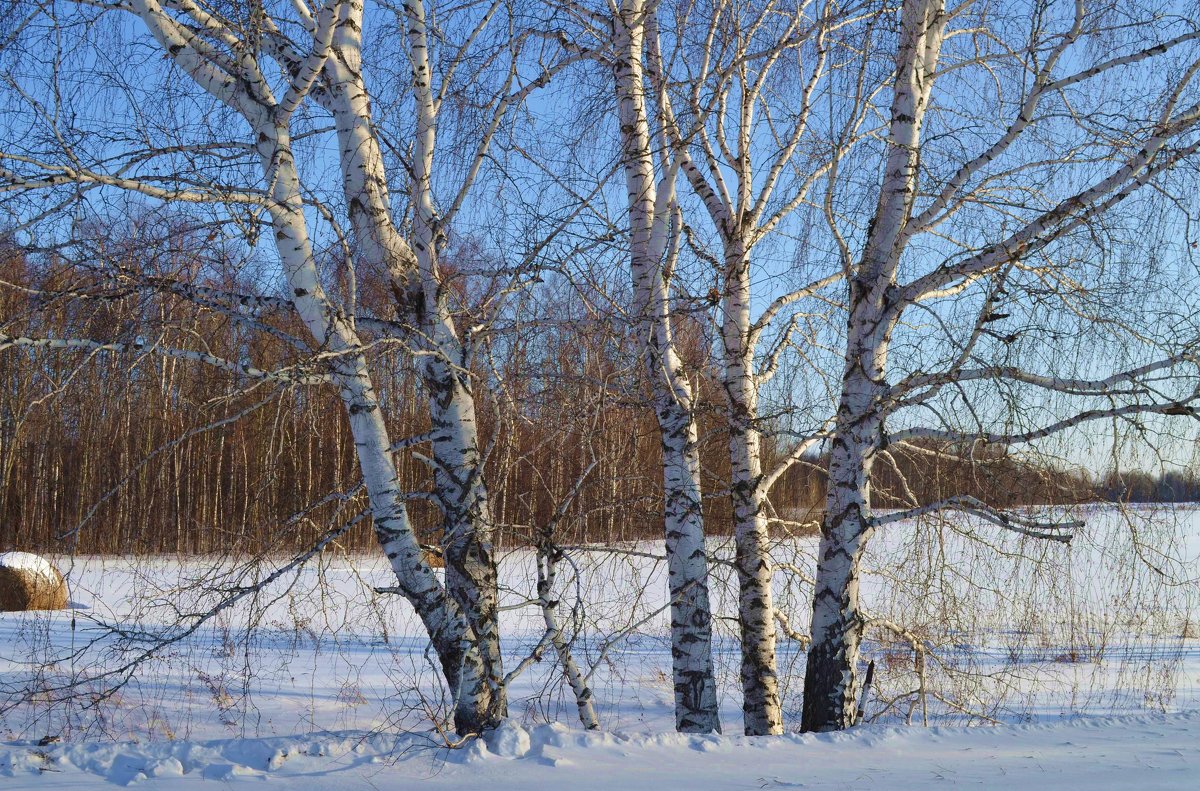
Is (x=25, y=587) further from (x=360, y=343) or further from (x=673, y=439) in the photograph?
(x=673, y=439)

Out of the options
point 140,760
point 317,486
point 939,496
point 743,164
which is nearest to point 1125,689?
point 939,496

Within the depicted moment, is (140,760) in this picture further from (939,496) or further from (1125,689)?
(1125,689)

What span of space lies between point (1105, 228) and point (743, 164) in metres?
2.09

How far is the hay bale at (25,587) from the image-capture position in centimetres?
988

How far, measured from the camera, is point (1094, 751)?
4.27m

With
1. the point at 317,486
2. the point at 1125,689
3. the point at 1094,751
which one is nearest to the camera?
the point at 1094,751

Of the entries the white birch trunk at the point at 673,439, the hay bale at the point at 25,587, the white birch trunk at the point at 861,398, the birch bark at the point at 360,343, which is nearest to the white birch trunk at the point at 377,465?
the birch bark at the point at 360,343

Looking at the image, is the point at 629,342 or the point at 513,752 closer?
the point at 513,752

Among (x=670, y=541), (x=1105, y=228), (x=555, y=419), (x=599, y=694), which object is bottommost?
(x=599, y=694)

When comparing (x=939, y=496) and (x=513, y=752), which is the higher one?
(x=939, y=496)

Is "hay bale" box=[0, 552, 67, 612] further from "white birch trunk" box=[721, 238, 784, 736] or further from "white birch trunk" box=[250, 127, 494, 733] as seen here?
"white birch trunk" box=[721, 238, 784, 736]

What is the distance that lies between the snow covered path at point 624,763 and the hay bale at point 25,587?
21.6 ft

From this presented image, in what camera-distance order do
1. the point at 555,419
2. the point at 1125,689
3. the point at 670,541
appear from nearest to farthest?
the point at 555,419
the point at 670,541
the point at 1125,689

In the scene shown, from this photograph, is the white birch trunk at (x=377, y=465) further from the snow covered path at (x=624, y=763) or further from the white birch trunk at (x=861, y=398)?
the white birch trunk at (x=861, y=398)
